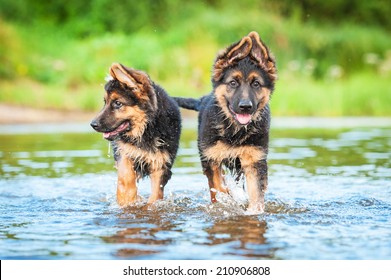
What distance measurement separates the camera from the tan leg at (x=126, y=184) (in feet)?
25.7

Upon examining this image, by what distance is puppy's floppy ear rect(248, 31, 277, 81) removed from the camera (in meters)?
7.21

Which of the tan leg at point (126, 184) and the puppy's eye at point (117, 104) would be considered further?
the tan leg at point (126, 184)

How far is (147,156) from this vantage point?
25.1 ft

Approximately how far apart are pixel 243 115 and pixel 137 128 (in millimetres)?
1060

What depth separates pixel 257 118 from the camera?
7348 mm

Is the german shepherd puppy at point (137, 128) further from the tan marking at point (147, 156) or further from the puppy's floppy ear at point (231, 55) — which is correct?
the puppy's floppy ear at point (231, 55)

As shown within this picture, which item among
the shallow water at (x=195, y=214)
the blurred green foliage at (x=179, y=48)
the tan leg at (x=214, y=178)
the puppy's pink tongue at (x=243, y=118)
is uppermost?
the blurred green foliage at (x=179, y=48)

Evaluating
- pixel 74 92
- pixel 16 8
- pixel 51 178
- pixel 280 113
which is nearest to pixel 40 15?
pixel 16 8

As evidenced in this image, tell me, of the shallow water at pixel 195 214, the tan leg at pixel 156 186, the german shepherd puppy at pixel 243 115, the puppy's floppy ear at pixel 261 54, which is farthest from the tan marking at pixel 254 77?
the tan leg at pixel 156 186

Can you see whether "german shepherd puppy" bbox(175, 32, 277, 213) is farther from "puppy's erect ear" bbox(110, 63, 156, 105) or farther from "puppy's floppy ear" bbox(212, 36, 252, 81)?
"puppy's erect ear" bbox(110, 63, 156, 105)

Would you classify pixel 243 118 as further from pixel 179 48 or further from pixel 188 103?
pixel 179 48

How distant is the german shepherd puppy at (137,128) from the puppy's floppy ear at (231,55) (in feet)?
2.17
